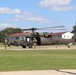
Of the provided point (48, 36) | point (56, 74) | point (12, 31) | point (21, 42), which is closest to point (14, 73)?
point (56, 74)

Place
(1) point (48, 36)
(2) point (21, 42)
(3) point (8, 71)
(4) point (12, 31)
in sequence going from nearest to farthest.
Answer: (3) point (8, 71) → (2) point (21, 42) → (1) point (48, 36) → (4) point (12, 31)

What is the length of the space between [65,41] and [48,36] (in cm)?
441

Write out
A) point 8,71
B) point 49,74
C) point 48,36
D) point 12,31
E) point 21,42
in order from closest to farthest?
1. point 49,74
2. point 8,71
3. point 21,42
4. point 48,36
5. point 12,31

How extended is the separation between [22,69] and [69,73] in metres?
2.64

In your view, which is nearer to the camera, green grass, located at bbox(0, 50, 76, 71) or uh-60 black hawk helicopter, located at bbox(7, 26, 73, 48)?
green grass, located at bbox(0, 50, 76, 71)

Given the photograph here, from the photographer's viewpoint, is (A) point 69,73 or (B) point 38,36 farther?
(B) point 38,36

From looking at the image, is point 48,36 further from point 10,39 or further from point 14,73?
point 14,73

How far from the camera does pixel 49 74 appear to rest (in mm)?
13562

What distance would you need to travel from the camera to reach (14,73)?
1373 cm

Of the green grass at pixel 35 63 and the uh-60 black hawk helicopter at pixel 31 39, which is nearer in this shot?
the green grass at pixel 35 63

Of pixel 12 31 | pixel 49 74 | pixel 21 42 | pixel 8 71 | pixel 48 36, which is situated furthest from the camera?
pixel 12 31

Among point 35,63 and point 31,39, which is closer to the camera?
point 35,63

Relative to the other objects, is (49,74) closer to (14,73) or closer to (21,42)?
(14,73)

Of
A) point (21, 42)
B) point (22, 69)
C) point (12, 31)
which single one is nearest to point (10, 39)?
point (21, 42)
